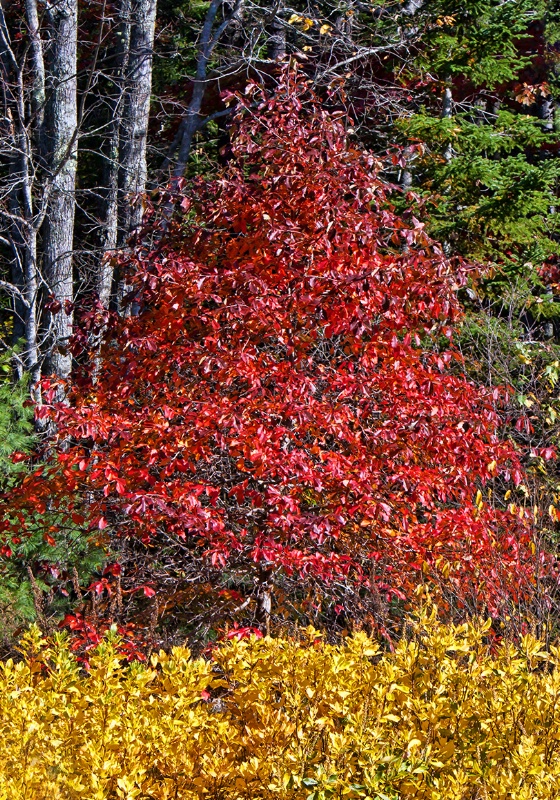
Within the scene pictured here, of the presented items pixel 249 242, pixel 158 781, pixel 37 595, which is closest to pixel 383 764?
pixel 158 781

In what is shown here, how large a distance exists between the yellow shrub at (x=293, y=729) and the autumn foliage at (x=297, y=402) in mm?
1378

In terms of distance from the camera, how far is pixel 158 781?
2.67 metres

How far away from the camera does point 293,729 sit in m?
2.64

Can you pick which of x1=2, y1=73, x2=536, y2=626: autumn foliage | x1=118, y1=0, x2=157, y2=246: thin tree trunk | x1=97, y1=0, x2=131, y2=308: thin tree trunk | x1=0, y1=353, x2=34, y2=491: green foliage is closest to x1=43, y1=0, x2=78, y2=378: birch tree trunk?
x1=97, y1=0, x2=131, y2=308: thin tree trunk

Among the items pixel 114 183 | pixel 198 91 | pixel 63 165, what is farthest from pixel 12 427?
pixel 198 91

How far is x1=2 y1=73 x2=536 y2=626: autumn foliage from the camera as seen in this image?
4336mm

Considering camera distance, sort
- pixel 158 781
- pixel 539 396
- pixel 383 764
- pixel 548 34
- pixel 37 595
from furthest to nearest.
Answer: pixel 548 34 → pixel 539 396 → pixel 37 595 → pixel 158 781 → pixel 383 764

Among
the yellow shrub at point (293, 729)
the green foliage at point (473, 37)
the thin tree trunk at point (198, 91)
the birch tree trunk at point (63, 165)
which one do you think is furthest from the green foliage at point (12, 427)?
the green foliage at point (473, 37)

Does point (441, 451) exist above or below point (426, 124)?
below

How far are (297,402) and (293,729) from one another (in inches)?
77.6

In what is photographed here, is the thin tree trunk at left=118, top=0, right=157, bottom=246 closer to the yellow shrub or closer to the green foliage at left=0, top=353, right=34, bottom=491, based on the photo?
the green foliage at left=0, top=353, right=34, bottom=491

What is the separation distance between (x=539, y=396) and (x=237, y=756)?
20.5ft

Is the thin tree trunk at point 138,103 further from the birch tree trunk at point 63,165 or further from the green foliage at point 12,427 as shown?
the green foliage at point 12,427

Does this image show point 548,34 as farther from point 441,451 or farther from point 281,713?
point 281,713
